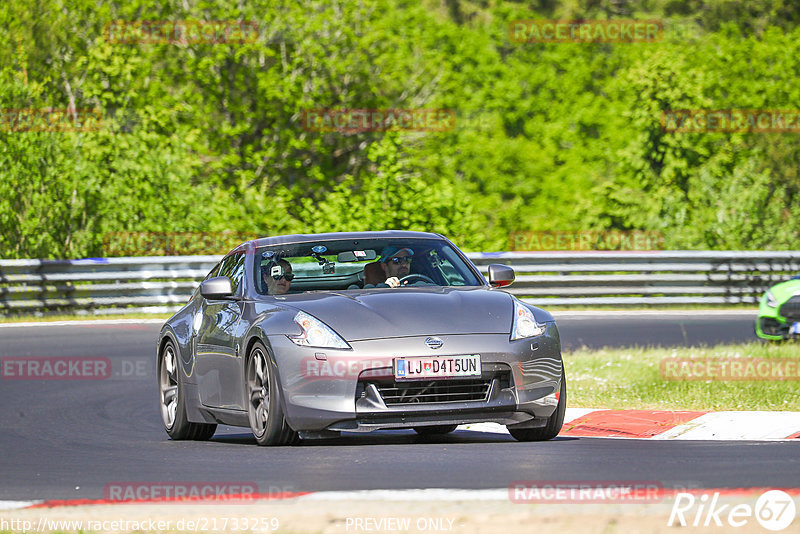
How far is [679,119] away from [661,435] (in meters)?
26.2

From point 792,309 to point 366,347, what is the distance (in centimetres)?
965

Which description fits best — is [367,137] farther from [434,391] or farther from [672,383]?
[434,391]

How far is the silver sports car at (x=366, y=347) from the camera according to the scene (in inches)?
330

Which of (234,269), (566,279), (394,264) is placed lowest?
(566,279)

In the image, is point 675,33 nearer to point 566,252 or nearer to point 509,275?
point 566,252

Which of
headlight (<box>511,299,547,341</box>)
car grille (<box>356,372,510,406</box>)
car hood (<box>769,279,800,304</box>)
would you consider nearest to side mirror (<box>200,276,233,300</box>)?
car grille (<box>356,372,510,406</box>)

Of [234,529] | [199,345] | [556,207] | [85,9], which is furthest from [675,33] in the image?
[234,529]

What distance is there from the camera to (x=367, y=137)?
1463 inches

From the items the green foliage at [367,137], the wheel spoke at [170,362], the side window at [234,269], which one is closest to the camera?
the side window at [234,269]

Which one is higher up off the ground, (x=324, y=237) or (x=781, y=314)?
(x=324, y=237)

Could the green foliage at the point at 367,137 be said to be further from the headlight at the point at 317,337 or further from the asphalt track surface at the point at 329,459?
the headlight at the point at 317,337

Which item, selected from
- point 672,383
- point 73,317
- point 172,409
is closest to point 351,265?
point 172,409

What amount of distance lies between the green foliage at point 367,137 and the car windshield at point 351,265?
15.8 m

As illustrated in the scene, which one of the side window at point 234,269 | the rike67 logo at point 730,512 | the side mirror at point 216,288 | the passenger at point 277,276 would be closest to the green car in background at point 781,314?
the side window at point 234,269
